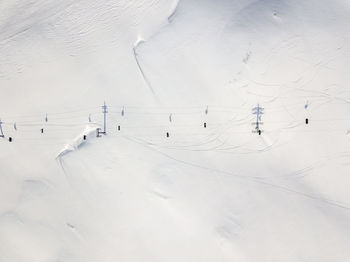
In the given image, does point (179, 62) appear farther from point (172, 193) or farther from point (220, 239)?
point (220, 239)

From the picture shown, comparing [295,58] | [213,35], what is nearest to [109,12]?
[213,35]

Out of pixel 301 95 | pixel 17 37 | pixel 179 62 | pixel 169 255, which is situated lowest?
pixel 169 255

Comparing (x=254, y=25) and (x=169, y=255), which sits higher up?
(x=254, y=25)

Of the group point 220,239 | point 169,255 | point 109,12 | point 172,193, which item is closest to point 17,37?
point 109,12

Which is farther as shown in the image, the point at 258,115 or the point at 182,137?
the point at 182,137

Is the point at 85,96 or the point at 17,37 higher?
the point at 17,37

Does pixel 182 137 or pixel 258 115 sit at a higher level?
pixel 258 115
